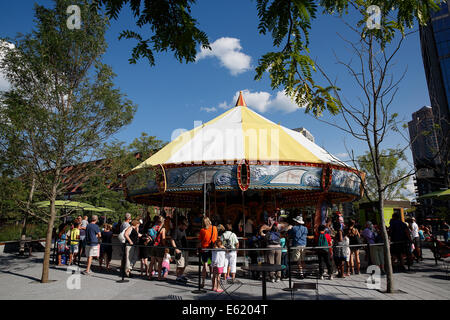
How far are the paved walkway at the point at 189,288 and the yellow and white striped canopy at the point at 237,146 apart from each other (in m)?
4.29

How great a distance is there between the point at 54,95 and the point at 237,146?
6.47m

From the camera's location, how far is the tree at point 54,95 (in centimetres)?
736

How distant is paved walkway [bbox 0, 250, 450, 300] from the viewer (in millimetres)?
6000

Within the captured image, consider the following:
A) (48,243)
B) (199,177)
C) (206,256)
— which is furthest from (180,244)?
(48,243)

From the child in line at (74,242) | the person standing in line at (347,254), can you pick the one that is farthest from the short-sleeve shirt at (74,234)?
the person standing in line at (347,254)

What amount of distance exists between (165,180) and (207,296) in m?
6.06

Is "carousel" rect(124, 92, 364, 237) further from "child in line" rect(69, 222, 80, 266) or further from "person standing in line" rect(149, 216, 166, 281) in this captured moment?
"child in line" rect(69, 222, 80, 266)

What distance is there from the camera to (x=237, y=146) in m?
11.6

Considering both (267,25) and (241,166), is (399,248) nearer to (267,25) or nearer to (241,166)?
(241,166)

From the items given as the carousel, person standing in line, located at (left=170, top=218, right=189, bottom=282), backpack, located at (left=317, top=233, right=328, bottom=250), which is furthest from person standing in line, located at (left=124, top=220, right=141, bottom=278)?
backpack, located at (left=317, top=233, right=328, bottom=250)

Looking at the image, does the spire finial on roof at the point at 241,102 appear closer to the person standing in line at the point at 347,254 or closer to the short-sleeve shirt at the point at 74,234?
the person standing in line at the point at 347,254
